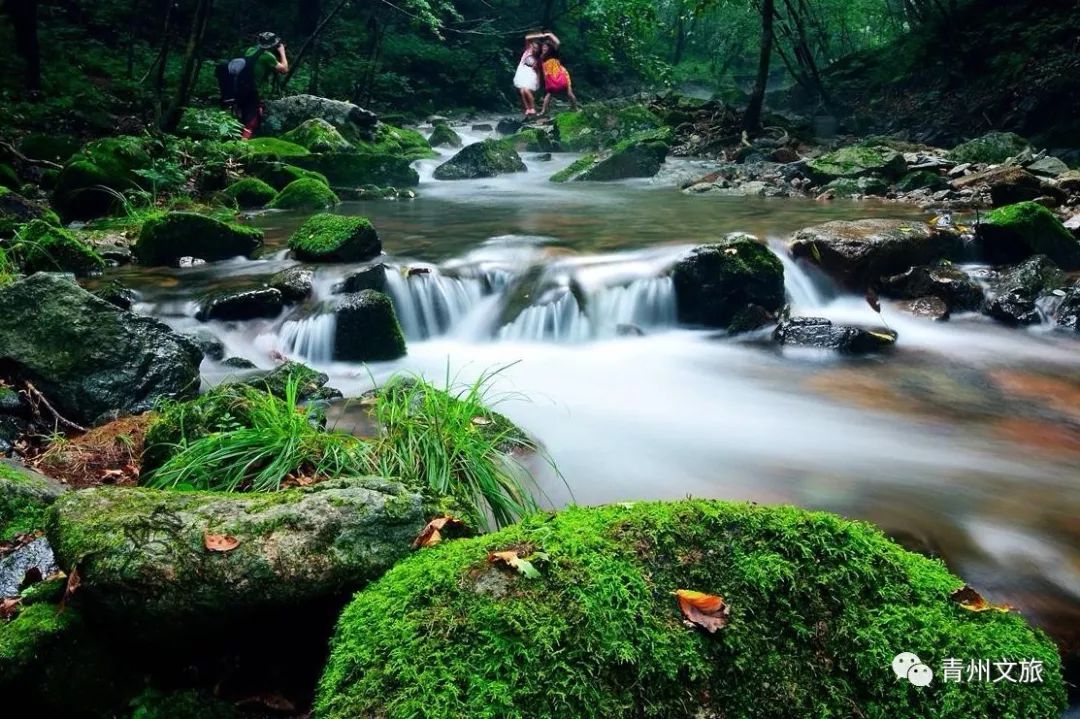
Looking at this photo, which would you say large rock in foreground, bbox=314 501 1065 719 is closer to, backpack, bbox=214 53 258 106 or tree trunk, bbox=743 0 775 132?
backpack, bbox=214 53 258 106

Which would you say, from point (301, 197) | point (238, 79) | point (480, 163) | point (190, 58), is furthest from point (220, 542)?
point (480, 163)

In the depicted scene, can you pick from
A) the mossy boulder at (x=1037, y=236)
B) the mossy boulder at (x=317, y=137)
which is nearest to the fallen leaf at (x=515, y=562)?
the mossy boulder at (x=1037, y=236)

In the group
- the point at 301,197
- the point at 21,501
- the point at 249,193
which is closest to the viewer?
the point at 21,501

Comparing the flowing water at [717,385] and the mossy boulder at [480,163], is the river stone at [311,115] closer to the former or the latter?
the mossy boulder at [480,163]

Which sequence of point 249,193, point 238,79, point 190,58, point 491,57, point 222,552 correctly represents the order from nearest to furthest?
point 222,552 < point 190,58 < point 249,193 < point 238,79 < point 491,57

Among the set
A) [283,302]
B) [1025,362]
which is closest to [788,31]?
[1025,362]

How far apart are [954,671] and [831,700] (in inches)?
13.8

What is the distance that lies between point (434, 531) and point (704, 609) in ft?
3.28

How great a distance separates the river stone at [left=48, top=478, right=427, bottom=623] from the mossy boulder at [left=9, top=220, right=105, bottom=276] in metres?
5.98

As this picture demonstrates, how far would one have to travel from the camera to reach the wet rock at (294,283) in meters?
7.32

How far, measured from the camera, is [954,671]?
6.72 feet

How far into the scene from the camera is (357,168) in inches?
588

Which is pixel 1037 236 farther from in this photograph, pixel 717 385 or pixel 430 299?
pixel 430 299

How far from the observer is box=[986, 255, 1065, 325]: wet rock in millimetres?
7691
